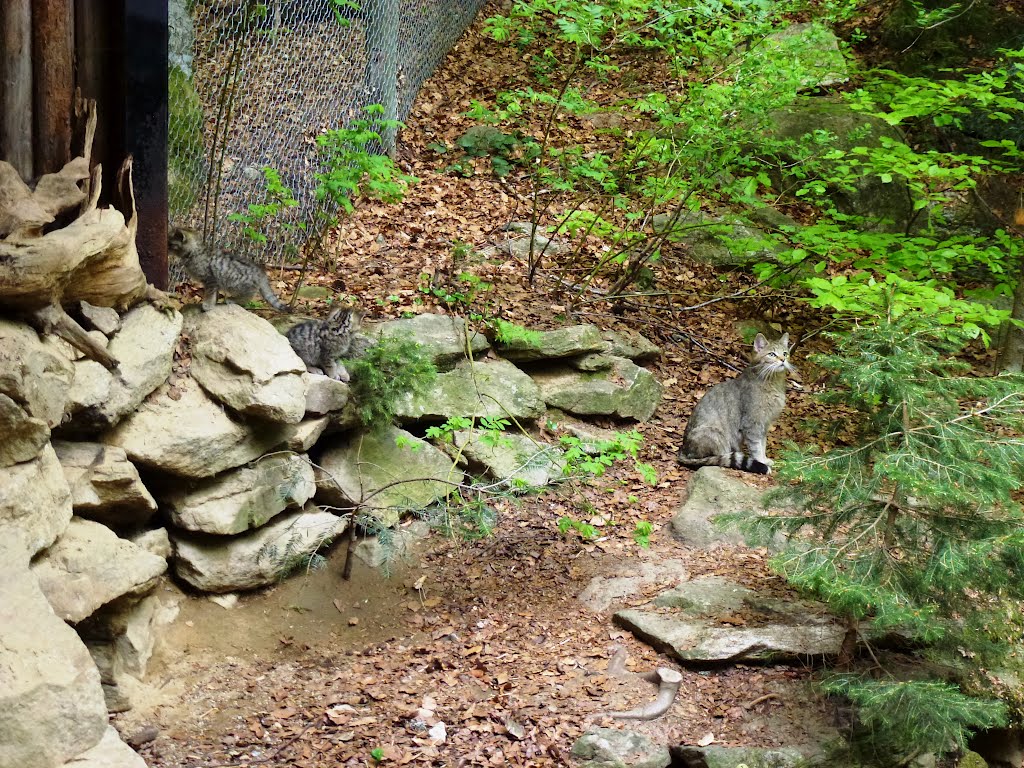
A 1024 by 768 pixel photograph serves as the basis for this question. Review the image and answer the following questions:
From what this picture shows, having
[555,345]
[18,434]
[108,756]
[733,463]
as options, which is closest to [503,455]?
[555,345]

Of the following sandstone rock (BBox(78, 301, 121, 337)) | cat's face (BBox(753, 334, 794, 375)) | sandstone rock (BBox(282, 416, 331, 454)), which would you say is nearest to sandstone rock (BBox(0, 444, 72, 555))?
sandstone rock (BBox(78, 301, 121, 337))

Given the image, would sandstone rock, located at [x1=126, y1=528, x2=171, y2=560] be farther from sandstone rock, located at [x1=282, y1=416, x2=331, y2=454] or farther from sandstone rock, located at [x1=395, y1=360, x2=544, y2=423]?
sandstone rock, located at [x1=395, y1=360, x2=544, y2=423]

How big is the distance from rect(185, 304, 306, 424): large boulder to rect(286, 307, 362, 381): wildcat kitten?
37 centimetres

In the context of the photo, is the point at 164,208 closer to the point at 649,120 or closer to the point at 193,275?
the point at 193,275

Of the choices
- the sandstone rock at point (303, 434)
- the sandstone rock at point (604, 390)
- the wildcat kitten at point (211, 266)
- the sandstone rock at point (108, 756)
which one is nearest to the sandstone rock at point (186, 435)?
the sandstone rock at point (303, 434)

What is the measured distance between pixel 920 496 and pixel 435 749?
10.4ft

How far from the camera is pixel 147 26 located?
609 centimetres

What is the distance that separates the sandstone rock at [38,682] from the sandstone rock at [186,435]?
1389 mm

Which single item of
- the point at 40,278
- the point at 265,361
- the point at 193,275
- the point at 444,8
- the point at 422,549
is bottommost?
the point at 422,549

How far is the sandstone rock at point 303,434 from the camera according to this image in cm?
686

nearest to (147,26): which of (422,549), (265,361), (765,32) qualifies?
(265,361)

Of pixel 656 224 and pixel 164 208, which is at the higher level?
pixel 164 208

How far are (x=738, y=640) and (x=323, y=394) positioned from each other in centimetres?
344

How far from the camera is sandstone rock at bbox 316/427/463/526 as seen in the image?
7.29 metres
